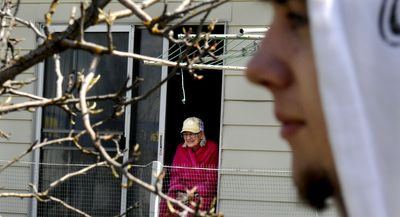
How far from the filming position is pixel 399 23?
2.76ft

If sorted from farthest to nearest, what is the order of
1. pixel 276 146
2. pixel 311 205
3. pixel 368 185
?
1. pixel 276 146
2. pixel 311 205
3. pixel 368 185

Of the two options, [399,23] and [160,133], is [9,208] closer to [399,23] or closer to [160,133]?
[160,133]

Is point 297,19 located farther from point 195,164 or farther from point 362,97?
point 195,164

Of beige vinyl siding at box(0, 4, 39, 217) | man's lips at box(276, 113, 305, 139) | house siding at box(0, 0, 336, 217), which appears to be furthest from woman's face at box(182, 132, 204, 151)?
man's lips at box(276, 113, 305, 139)

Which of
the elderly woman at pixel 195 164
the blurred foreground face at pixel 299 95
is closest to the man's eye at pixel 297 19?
the blurred foreground face at pixel 299 95

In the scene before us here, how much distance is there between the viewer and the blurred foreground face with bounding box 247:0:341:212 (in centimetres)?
86

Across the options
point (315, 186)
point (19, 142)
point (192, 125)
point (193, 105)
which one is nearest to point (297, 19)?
point (315, 186)

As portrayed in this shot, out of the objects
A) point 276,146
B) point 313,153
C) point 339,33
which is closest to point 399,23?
point 339,33

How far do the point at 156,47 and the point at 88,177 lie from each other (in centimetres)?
138

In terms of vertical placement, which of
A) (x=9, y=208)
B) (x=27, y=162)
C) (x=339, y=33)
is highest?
(x=339, y=33)

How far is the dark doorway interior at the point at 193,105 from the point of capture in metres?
6.34

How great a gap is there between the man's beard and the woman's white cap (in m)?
5.12

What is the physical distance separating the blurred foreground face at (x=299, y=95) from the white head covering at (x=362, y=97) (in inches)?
1.2

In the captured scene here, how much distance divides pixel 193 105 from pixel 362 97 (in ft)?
18.6
